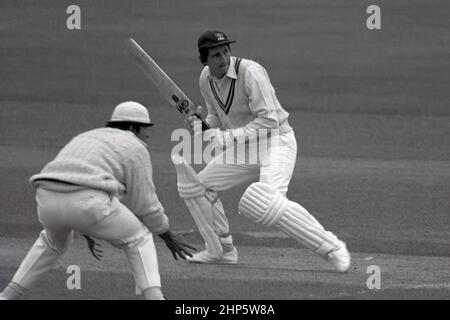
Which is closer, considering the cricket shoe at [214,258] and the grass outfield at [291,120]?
the grass outfield at [291,120]

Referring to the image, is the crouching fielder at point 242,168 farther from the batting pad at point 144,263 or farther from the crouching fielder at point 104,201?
the batting pad at point 144,263

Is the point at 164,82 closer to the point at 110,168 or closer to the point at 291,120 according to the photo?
the point at 110,168

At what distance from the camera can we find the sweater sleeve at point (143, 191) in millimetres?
7637

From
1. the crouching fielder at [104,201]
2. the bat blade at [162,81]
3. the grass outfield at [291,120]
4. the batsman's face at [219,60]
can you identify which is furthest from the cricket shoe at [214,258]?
the crouching fielder at [104,201]

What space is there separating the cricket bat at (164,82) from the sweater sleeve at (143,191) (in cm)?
209

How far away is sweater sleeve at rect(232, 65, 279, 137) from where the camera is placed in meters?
9.62

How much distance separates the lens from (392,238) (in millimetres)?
10844

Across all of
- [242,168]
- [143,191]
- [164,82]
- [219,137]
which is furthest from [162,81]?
[143,191]

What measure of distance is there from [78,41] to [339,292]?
1551 cm

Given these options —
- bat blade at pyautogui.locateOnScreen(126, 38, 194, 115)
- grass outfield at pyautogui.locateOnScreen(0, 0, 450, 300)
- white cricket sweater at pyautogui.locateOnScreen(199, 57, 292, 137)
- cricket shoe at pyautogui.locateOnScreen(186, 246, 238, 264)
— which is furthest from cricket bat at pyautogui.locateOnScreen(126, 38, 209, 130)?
grass outfield at pyautogui.locateOnScreen(0, 0, 450, 300)

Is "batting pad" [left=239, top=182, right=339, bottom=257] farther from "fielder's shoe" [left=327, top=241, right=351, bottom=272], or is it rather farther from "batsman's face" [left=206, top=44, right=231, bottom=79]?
"batsman's face" [left=206, top=44, right=231, bottom=79]

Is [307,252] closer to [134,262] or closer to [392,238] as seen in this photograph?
[392,238]

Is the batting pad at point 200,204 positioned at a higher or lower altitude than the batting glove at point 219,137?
lower

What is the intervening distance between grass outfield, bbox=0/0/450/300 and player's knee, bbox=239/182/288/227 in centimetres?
45
